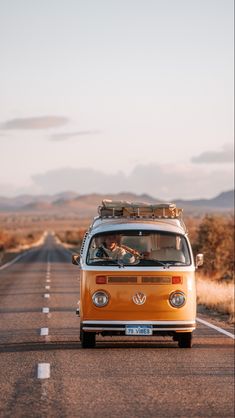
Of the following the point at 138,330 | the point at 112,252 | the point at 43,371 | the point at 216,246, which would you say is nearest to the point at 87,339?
the point at 138,330

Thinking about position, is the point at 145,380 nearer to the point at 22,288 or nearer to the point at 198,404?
the point at 198,404

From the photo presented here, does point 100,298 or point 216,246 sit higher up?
point 216,246

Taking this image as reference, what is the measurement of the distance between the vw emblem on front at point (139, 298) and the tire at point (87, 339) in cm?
89

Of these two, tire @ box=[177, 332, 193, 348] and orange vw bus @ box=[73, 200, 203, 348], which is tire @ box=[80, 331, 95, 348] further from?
tire @ box=[177, 332, 193, 348]

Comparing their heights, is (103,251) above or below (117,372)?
above

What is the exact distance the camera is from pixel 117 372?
11.6 meters

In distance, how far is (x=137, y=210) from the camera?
15406mm

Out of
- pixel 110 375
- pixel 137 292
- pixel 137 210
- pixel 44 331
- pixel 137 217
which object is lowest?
pixel 110 375

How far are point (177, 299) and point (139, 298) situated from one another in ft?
1.93

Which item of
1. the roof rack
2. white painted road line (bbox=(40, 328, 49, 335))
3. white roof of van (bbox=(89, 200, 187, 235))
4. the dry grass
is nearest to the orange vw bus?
white roof of van (bbox=(89, 200, 187, 235))

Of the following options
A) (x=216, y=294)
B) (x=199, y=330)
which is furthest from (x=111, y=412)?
(x=216, y=294)

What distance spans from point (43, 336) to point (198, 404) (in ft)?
22.5

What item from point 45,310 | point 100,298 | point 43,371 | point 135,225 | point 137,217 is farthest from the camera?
point 45,310

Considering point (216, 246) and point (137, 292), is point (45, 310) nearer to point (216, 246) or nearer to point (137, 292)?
point (137, 292)
